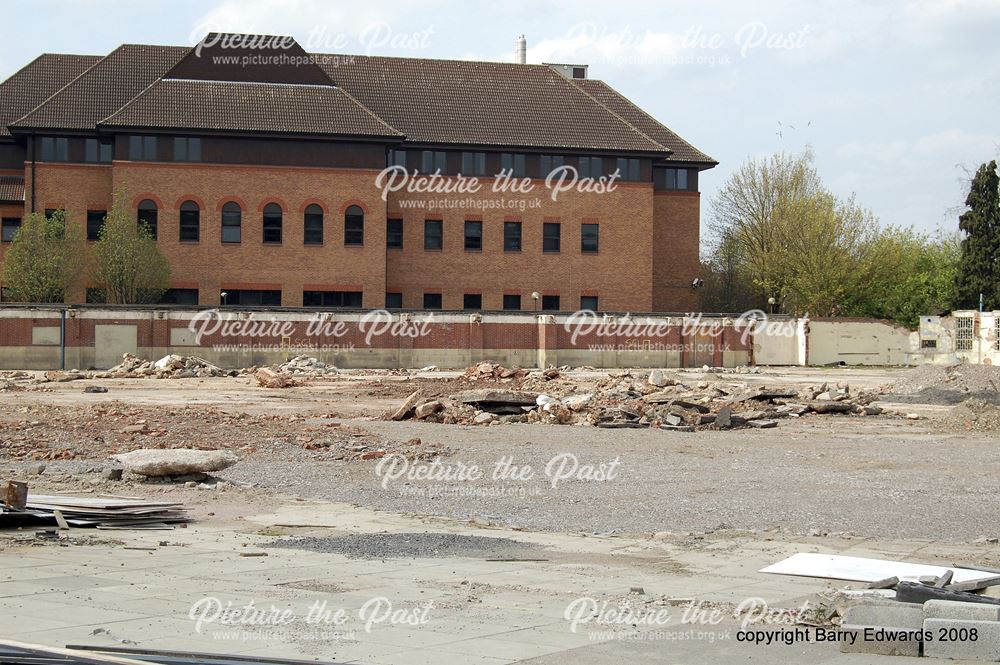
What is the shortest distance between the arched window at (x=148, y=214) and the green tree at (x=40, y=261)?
371 cm

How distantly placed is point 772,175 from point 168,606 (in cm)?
7168

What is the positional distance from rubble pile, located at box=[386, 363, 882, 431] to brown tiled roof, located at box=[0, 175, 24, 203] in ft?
132

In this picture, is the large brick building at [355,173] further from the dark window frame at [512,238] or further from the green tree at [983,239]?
the green tree at [983,239]

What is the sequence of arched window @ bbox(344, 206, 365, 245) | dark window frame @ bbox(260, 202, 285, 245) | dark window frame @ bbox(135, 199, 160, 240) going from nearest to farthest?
dark window frame @ bbox(135, 199, 160, 240) → dark window frame @ bbox(260, 202, 285, 245) → arched window @ bbox(344, 206, 365, 245)

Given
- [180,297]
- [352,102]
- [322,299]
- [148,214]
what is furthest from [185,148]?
[322,299]

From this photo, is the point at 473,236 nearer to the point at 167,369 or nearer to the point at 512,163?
the point at 512,163

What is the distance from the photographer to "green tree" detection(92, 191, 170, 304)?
5578 cm

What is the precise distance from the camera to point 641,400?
2883 centimetres

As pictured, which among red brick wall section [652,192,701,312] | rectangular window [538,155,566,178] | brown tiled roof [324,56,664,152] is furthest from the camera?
red brick wall section [652,192,701,312]

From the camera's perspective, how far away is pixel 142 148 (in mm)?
58906

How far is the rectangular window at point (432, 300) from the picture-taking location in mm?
64812

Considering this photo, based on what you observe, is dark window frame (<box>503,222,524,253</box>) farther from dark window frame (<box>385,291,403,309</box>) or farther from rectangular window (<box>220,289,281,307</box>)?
rectangular window (<box>220,289,281,307</box>)

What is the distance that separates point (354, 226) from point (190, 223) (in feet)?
28.1

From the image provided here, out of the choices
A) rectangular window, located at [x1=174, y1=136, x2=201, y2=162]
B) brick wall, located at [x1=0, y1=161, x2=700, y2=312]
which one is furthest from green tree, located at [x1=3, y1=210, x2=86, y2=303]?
rectangular window, located at [x1=174, y1=136, x2=201, y2=162]
